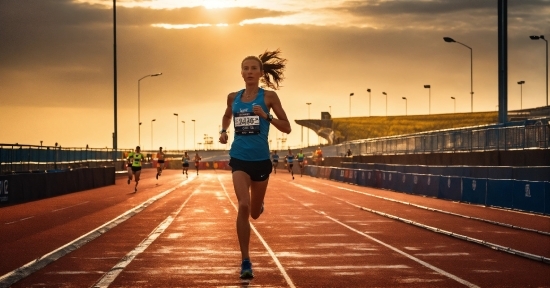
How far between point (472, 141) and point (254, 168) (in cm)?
3581

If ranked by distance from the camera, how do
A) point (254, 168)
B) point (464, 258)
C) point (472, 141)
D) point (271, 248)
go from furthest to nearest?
point (472, 141) → point (271, 248) → point (464, 258) → point (254, 168)

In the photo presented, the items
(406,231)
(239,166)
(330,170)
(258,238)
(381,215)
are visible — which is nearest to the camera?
(239,166)

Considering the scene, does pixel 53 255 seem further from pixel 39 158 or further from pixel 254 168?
pixel 39 158

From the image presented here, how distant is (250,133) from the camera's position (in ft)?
37.7

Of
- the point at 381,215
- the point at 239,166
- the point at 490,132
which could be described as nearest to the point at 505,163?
the point at 490,132

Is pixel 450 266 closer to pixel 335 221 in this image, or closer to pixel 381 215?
pixel 335 221

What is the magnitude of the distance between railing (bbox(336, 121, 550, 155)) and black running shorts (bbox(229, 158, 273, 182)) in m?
26.1

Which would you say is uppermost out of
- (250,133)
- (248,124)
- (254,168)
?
(248,124)

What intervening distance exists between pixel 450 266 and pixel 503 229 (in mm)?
7542

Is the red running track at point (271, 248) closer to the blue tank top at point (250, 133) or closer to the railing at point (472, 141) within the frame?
the blue tank top at point (250, 133)

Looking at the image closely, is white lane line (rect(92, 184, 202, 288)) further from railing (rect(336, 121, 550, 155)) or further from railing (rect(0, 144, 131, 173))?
railing (rect(336, 121, 550, 155))

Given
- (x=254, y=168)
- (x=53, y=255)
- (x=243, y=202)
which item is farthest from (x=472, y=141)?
(x=243, y=202)

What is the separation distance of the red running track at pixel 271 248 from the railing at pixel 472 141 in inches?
378

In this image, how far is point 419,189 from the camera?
128 feet
